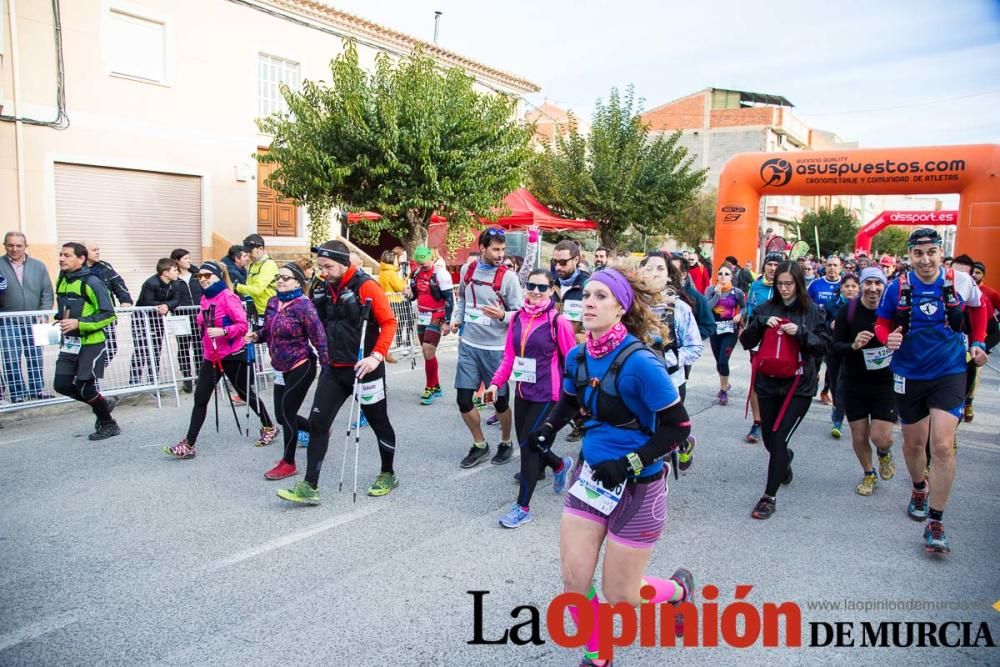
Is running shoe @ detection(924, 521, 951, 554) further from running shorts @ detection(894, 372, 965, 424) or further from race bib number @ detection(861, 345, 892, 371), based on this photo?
race bib number @ detection(861, 345, 892, 371)

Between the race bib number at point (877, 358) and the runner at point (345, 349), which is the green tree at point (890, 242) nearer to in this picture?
the race bib number at point (877, 358)

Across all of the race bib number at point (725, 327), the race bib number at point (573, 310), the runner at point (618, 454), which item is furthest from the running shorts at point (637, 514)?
the race bib number at point (725, 327)

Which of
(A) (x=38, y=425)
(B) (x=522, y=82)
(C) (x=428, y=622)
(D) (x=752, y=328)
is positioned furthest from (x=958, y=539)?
(B) (x=522, y=82)

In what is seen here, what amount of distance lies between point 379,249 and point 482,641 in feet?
67.9

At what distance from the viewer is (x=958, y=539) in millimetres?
4781

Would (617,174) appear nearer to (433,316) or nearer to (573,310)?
(433,316)

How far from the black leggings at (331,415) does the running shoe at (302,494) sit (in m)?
0.05

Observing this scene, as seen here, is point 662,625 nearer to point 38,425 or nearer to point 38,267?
point 38,425

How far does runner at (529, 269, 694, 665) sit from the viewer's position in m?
2.92

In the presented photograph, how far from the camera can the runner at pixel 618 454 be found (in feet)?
9.57

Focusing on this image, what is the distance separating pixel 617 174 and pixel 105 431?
1933cm

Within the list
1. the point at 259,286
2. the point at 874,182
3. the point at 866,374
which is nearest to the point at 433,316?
the point at 259,286

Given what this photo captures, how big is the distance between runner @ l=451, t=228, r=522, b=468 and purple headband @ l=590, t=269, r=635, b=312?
295 cm

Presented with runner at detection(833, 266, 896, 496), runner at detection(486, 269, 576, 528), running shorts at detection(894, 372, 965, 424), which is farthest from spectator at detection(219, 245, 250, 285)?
running shorts at detection(894, 372, 965, 424)
